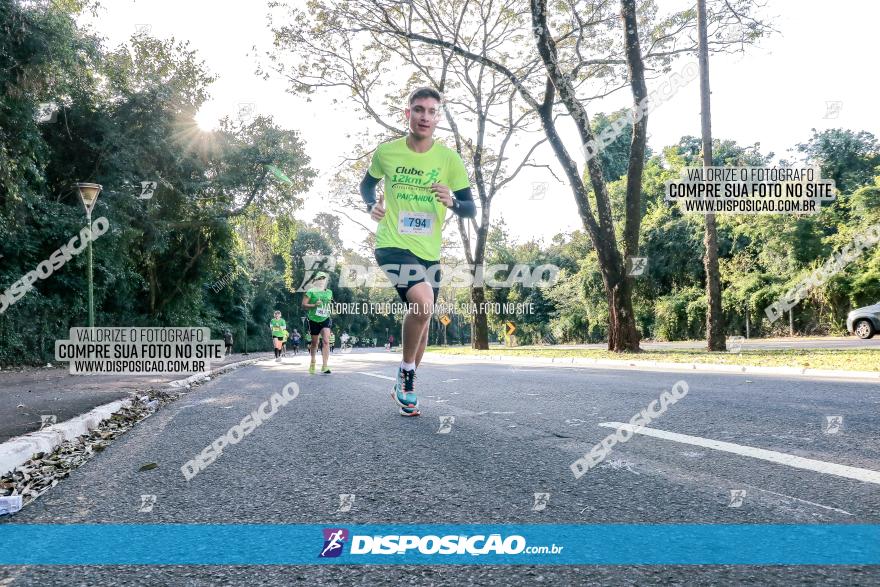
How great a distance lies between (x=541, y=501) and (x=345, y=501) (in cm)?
88

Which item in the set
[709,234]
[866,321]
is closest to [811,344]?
[866,321]

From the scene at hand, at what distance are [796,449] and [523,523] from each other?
217 cm

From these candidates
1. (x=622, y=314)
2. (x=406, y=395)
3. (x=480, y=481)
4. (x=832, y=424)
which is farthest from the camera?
(x=622, y=314)

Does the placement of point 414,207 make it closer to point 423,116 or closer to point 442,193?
point 442,193

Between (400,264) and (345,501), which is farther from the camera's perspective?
(400,264)

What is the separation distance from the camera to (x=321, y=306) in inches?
466

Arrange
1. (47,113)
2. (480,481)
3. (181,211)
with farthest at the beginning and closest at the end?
(181,211)
(47,113)
(480,481)

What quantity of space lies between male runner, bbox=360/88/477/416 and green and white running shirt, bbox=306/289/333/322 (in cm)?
645

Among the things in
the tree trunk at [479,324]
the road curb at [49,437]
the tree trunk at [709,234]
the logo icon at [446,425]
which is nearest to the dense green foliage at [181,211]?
the tree trunk at [479,324]

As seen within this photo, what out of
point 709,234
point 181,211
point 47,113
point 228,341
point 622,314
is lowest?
point 228,341

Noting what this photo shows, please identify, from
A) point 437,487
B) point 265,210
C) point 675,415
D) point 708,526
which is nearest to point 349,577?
point 437,487

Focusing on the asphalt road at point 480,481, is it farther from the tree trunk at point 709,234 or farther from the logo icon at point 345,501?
the tree trunk at point 709,234

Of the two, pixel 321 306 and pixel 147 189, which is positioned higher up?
pixel 147 189

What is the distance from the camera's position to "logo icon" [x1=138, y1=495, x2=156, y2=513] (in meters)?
2.90
